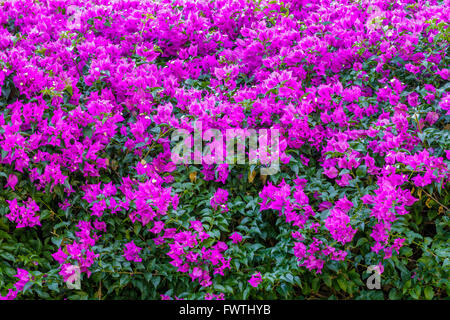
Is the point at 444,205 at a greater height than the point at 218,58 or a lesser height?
lesser

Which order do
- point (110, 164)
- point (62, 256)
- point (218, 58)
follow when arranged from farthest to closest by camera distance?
point (218, 58), point (110, 164), point (62, 256)

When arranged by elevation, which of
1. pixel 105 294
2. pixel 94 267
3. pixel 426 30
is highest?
pixel 426 30

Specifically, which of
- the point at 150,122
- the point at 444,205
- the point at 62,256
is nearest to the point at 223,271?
the point at 62,256

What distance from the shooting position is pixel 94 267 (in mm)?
2570

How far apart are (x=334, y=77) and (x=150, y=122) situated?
133 centimetres

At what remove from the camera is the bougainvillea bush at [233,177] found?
2.56m

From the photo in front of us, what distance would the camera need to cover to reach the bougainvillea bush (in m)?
2.56

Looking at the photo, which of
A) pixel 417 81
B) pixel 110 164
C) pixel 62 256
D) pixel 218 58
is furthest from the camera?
pixel 218 58

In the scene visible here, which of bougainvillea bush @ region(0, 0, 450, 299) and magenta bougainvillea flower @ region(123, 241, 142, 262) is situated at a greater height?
bougainvillea bush @ region(0, 0, 450, 299)

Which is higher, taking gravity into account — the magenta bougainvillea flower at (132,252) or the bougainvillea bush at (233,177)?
the bougainvillea bush at (233,177)

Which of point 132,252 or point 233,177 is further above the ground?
point 233,177

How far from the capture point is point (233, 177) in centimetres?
291

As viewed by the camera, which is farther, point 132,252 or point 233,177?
point 233,177

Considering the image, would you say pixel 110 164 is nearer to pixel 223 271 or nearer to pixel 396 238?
pixel 223 271
